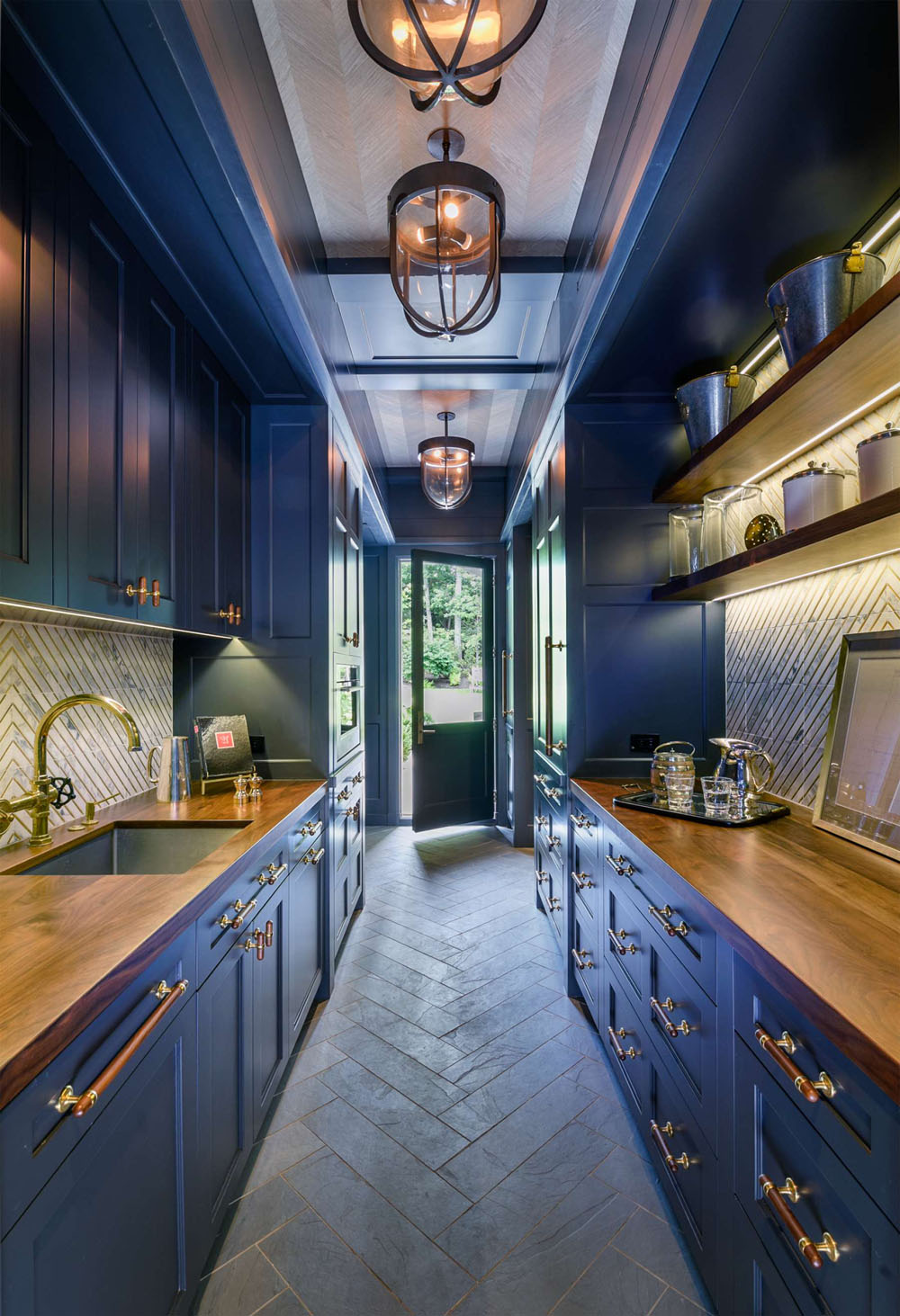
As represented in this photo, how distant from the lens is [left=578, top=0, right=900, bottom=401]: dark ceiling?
117cm

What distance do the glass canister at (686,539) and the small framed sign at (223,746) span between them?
5.96 feet

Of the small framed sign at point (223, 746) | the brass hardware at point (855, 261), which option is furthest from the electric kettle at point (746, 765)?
the small framed sign at point (223, 746)

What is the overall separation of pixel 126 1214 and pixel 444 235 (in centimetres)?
212

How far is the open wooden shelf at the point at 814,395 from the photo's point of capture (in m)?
1.29

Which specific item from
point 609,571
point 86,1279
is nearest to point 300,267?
point 609,571

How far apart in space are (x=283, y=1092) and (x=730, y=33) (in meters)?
2.90

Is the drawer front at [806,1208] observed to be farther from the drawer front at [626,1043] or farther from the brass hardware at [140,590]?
the brass hardware at [140,590]

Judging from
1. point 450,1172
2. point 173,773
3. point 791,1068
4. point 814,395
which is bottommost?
point 450,1172

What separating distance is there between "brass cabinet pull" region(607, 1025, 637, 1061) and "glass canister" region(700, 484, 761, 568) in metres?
1.57

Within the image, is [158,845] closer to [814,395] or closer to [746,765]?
[746,765]

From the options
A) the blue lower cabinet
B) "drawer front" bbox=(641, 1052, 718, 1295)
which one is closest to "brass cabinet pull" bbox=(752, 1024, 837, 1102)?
"drawer front" bbox=(641, 1052, 718, 1295)

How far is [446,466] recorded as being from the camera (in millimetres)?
4105

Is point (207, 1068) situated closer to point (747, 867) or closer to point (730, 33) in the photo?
point (747, 867)

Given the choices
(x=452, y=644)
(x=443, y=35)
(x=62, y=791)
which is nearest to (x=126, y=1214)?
(x=62, y=791)
